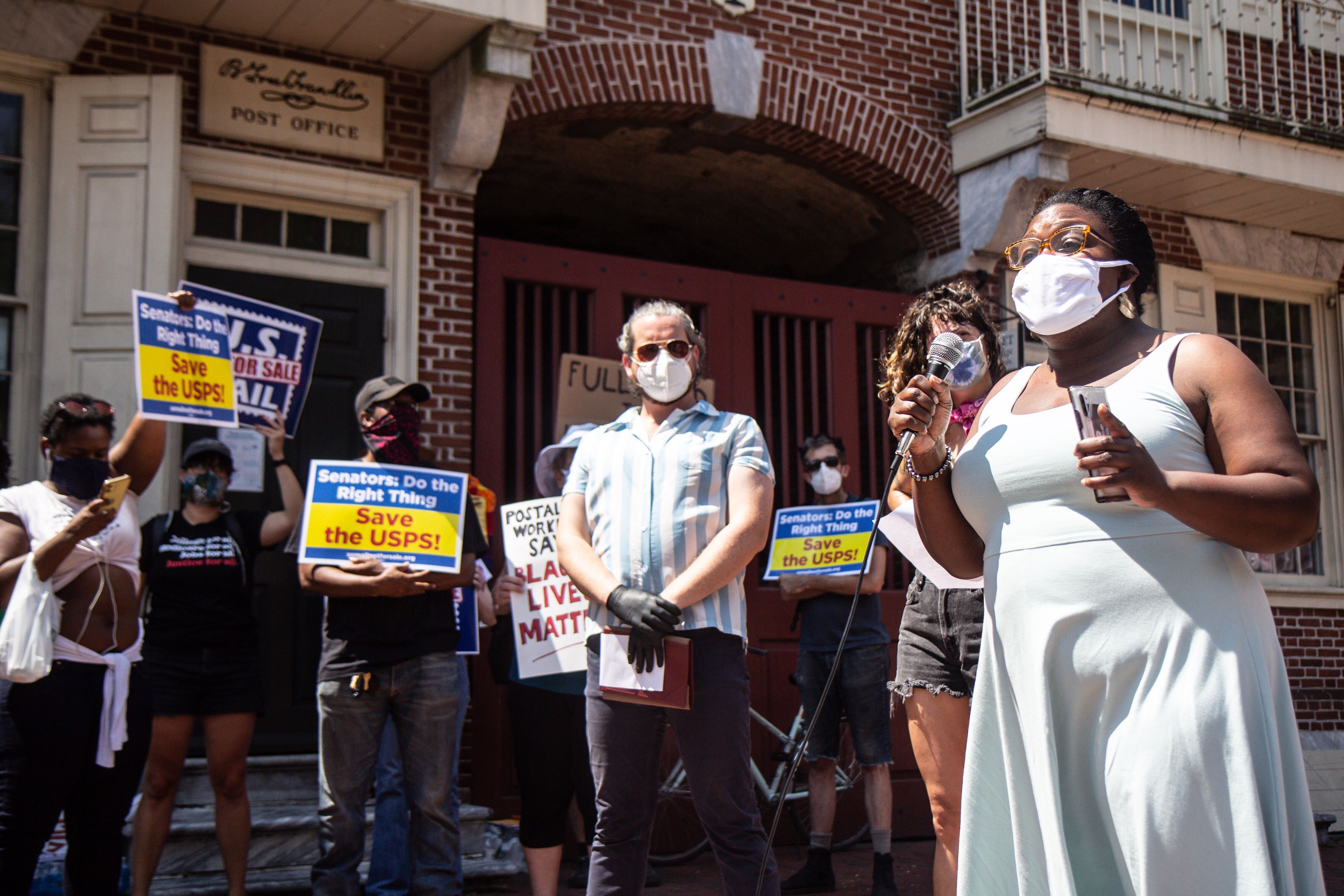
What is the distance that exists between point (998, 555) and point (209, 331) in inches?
154

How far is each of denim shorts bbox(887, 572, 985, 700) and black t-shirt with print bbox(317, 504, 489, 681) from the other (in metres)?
1.92

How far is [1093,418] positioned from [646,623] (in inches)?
61.9

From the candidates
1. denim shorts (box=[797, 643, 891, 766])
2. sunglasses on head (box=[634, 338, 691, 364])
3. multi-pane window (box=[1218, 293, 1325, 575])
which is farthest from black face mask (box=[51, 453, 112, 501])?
multi-pane window (box=[1218, 293, 1325, 575])

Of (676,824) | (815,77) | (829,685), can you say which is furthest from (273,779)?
(815,77)

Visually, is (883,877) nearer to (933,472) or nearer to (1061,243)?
(933,472)

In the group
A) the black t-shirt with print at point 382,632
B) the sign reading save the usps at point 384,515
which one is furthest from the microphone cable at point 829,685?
the sign reading save the usps at point 384,515

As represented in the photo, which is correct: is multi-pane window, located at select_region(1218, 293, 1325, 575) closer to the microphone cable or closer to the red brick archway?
the red brick archway

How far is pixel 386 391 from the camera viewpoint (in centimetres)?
491

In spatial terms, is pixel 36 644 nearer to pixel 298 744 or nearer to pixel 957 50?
pixel 298 744

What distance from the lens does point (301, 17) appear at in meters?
6.67

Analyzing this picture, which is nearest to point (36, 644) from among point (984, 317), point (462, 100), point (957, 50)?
point (984, 317)

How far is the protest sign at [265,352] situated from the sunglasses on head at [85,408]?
786 mm

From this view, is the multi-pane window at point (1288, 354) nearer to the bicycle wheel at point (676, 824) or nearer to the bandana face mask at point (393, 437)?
the bicycle wheel at point (676, 824)

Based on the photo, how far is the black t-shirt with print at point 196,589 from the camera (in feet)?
16.3
